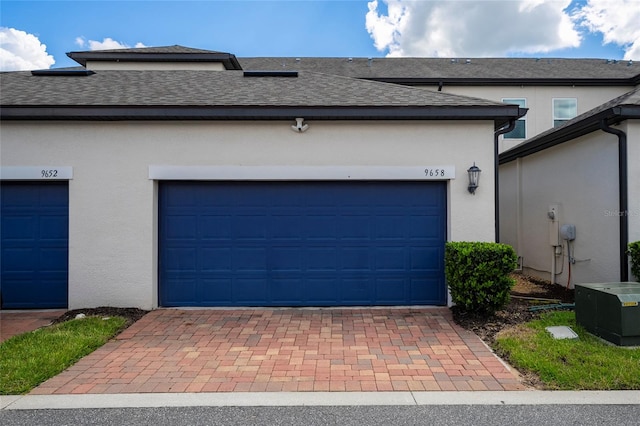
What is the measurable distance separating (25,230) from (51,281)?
39.0 inches

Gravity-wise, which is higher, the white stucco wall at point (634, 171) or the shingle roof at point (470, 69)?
the shingle roof at point (470, 69)

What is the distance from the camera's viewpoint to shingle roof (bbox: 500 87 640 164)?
6.04 metres

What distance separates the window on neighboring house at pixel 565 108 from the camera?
13211 mm

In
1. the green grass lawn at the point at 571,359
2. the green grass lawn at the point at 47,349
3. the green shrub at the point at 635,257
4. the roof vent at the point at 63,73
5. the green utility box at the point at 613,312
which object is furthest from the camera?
the roof vent at the point at 63,73

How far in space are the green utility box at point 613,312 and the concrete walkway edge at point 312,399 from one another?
113 centimetres

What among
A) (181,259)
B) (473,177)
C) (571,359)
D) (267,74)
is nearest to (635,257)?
(473,177)

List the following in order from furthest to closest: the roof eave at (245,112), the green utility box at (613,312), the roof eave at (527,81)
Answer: the roof eave at (527,81) → the roof eave at (245,112) → the green utility box at (613,312)

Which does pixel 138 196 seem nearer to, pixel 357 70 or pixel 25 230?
pixel 25 230

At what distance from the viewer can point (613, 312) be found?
14.7 feet

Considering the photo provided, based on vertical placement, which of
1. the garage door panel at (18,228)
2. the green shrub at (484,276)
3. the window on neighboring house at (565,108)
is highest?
the window on neighboring house at (565,108)

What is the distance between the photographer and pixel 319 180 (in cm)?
655

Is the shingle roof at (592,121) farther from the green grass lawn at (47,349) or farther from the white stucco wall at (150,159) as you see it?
the green grass lawn at (47,349)

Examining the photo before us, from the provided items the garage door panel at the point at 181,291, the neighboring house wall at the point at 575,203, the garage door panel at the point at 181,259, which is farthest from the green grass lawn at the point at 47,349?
the neighboring house wall at the point at 575,203

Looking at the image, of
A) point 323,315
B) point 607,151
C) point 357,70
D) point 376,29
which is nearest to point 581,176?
point 607,151
